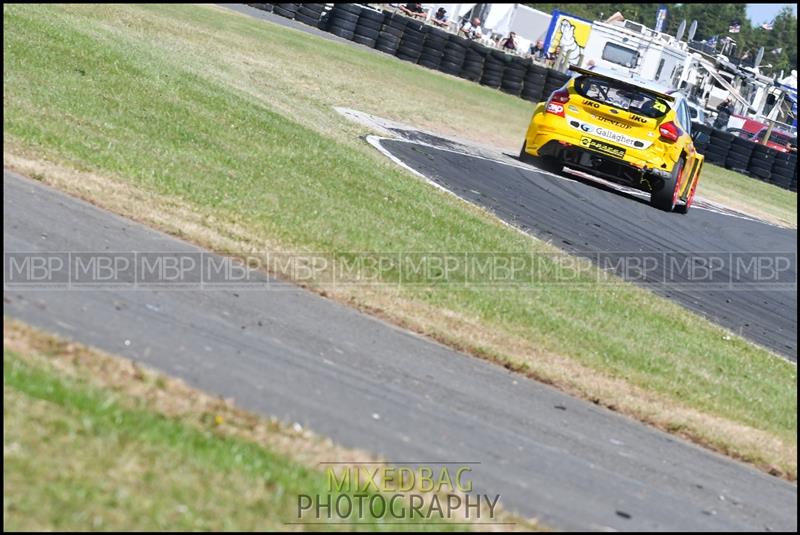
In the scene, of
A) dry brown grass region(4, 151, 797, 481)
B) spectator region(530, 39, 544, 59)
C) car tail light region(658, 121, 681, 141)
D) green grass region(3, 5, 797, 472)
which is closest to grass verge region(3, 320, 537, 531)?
dry brown grass region(4, 151, 797, 481)

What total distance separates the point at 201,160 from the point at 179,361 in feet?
18.2

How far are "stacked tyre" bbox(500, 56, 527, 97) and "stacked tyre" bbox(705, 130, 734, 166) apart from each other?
19.4 ft

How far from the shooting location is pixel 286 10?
121 ft

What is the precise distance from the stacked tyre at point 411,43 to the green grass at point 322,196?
17604 millimetres

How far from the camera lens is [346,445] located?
5684 millimetres

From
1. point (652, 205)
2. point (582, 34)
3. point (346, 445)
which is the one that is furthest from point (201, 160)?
point (582, 34)

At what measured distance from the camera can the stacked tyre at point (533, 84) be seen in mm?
36656

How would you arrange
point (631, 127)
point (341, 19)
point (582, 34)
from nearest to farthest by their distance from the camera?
1. point (631, 127)
2. point (341, 19)
3. point (582, 34)

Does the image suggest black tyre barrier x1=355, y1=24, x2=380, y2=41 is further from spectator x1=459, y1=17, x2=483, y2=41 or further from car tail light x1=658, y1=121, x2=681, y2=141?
car tail light x1=658, y1=121, x2=681, y2=141

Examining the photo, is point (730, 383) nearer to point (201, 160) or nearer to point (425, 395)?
point (425, 395)

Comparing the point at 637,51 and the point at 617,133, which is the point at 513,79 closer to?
the point at 637,51

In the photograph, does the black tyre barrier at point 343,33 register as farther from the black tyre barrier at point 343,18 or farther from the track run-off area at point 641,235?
the track run-off area at point 641,235

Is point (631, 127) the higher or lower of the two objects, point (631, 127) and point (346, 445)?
the higher

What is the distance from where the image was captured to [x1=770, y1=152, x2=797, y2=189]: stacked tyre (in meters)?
36.2
